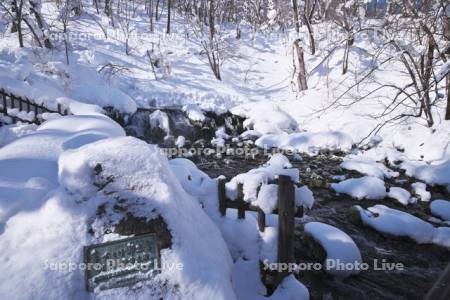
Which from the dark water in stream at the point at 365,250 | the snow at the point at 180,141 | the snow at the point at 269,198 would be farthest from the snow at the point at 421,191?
the snow at the point at 180,141

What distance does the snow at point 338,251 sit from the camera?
459 centimetres

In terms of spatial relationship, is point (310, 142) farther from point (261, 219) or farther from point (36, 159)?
point (36, 159)

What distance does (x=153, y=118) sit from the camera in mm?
15188

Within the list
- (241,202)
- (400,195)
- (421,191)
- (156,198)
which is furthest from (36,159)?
(421,191)

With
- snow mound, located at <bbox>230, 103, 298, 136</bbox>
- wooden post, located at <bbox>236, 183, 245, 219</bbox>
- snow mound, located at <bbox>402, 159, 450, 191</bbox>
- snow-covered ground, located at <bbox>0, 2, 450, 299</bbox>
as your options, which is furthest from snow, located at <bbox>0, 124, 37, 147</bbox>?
snow mound, located at <bbox>230, 103, 298, 136</bbox>

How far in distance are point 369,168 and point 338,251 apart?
18.6 feet

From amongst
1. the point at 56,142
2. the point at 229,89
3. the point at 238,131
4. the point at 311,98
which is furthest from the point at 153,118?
the point at 56,142

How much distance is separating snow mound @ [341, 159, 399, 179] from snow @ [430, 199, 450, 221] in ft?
7.51

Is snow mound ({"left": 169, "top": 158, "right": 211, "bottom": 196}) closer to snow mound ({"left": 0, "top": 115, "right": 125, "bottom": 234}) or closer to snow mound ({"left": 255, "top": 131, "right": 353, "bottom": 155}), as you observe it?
snow mound ({"left": 0, "top": 115, "right": 125, "bottom": 234})

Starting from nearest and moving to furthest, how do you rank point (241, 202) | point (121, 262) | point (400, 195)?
1. point (121, 262)
2. point (241, 202)
3. point (400, 195)

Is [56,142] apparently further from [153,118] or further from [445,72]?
[153,118]

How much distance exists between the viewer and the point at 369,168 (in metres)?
9.59

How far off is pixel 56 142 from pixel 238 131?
1224 centimetres

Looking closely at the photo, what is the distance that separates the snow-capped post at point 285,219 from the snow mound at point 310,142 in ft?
31.6
